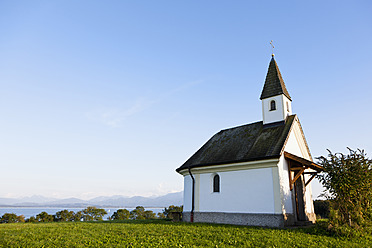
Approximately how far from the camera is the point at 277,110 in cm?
1809

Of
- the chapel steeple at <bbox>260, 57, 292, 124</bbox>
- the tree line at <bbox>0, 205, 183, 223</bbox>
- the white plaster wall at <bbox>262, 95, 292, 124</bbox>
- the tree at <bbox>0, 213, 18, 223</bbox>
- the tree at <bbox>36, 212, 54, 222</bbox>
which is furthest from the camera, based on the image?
the tree line at <bbox>0, 205, 183, 223</bbox>

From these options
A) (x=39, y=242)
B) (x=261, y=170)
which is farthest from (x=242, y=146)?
(x=39, y=242)

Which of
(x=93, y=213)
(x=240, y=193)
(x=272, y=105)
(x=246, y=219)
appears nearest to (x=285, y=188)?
(x=240, y=193)

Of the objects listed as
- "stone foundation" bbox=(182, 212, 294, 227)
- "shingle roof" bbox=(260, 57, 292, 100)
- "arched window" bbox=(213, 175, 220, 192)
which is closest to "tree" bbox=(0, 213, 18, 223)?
"stone foundation" bbox=(182, 212, 294, 227)

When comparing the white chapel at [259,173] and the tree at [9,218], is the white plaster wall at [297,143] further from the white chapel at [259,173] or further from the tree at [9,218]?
the tree at [9,218]

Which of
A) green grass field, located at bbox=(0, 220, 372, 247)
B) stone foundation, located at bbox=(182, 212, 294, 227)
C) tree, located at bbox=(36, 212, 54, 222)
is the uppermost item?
stone foundation, located at bbox=(182, 212, 294, 227)

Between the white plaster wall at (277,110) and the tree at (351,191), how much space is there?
6200 millimetres

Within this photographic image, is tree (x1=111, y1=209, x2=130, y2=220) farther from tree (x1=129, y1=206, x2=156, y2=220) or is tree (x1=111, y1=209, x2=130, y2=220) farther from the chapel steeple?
the chapel steeple

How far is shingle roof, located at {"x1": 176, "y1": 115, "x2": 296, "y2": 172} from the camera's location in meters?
15.2

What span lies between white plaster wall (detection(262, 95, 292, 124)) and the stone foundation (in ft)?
23.1

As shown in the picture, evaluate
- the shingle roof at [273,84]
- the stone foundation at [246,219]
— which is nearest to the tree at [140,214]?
the stone foundation at [246,219]

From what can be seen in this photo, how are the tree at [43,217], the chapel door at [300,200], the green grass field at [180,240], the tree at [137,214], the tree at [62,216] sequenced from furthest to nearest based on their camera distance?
1. the tree at [137,214]
2. the tree at [62,216]
3. the tree at [43,217]
4. the chapel door at [300,200]
5. the green grass field at [180,240]

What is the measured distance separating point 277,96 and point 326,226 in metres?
9.58

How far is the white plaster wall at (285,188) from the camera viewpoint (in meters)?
13.8
